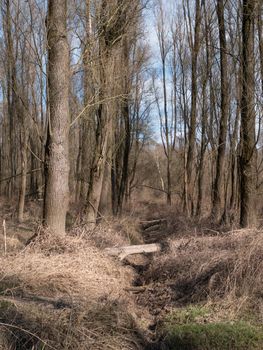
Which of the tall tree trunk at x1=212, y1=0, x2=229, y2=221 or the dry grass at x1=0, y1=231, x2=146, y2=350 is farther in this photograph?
the tall tree trunk at x1=212, y1=0, x2=229, y2=221

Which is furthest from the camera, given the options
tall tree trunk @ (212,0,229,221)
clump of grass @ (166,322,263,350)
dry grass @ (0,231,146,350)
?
tall tree trunk @ (212,0,229,221)

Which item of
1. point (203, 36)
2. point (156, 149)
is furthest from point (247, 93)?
point (156, 149)

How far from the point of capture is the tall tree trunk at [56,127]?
8.45m

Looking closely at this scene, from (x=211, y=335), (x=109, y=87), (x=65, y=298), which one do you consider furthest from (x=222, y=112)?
(x=211, y=335)

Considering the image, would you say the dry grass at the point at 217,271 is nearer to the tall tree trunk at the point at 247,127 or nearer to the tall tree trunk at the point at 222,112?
the tall tree trunk at the point at 247,127

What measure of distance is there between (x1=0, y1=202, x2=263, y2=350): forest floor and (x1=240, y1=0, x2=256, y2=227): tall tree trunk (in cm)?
127

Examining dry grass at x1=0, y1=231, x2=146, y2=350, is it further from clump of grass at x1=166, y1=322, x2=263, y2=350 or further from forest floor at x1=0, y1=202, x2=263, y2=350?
clump of grass at x1=166, y1=322, x2=263, y2=350

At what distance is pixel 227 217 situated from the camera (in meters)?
12.6

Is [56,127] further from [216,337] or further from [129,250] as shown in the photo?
[216,337]

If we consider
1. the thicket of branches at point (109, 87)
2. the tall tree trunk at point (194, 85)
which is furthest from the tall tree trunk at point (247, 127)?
the tall tree trunk at point (194, 85)

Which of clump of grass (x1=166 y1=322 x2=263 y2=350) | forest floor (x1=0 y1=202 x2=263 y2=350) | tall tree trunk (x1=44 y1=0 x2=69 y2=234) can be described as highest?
tall tree trunk (x1=44 y1=0 x2=69 y2=234)

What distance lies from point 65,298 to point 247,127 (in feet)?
19.3

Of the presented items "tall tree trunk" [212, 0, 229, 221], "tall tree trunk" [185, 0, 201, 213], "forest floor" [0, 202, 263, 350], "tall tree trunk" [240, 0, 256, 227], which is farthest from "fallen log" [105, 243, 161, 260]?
"tall tree trunk" [185, 0, 201, 213]

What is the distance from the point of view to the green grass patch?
483 centimetres
